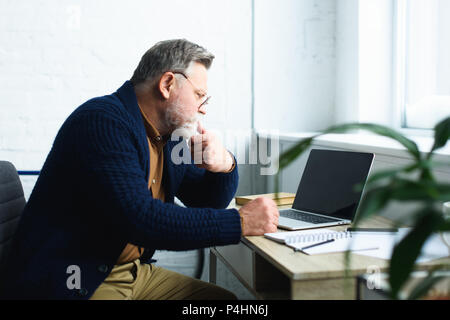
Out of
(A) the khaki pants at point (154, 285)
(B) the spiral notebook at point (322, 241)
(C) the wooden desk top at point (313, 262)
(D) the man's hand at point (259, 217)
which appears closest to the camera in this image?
(C) the wooden desk top at point (313, 262)

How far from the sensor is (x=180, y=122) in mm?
1381

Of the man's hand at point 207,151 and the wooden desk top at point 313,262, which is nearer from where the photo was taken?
the wooden desk top at point 313,262

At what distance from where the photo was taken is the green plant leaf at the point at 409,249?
465 millimetres

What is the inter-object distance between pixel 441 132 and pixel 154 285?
3.28ft

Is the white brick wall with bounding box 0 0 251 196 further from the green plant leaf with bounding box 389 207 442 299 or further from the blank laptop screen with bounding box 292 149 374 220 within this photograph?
the green plant leaf with bounding box 389 207 442 299

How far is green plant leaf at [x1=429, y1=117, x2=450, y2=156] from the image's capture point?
59 centimetres

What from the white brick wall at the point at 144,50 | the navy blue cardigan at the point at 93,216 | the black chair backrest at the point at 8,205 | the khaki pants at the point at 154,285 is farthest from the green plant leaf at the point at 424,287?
the white brick wall at the point at 144,50

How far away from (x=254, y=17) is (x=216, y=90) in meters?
0.42

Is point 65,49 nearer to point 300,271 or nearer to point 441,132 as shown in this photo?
point 300,271

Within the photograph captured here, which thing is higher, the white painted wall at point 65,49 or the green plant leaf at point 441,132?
the white painted wall at point 65,49

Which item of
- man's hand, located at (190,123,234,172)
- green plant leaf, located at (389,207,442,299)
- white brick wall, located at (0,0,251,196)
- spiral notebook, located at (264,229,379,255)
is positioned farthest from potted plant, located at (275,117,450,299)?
white brick wall, located at (0,0,251,196)

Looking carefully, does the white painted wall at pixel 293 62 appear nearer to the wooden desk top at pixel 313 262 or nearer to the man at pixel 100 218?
the man at pixel 100 218

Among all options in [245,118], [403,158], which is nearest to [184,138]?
[403,158]

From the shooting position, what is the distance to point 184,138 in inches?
57.7
